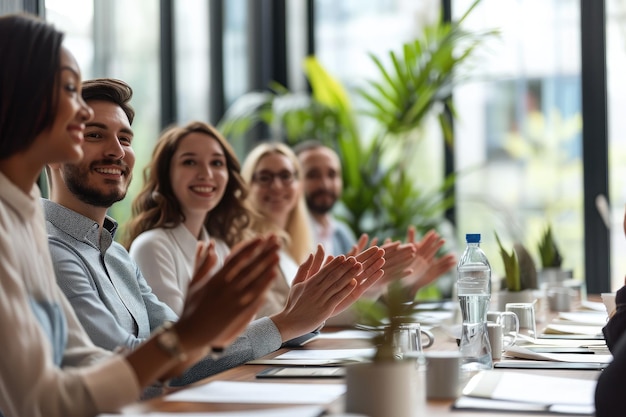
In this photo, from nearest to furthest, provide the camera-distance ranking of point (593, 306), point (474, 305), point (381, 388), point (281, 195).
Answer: point (381, 388) < point (474, 305) < point (593, 306) < point (281, 195)

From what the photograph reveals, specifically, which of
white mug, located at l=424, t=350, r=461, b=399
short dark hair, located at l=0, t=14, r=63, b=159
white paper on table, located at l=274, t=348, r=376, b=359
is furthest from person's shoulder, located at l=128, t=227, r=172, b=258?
white mug, located at l=424, t=350, r=461, b=399

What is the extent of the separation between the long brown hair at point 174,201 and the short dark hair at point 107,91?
0.80 m

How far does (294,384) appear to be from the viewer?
1861mm

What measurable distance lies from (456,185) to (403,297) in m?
4.76

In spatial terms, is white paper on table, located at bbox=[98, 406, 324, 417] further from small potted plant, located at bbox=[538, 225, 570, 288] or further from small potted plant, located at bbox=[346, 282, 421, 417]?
small potted plant, located at bbox=[538, 225, 570, 288]

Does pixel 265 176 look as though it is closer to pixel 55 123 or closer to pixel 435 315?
pixel 435 315

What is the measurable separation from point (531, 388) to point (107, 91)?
135cm

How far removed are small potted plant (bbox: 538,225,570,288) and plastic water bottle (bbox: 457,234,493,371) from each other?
1524 mm

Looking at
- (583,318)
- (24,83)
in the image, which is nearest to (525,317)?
(583,318)

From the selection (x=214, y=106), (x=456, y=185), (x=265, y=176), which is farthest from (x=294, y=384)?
(x=456, y=185)

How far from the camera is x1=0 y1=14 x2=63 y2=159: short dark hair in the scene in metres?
1.57

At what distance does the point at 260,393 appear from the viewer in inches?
69.2

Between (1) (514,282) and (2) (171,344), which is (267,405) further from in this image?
(1) (514,282)

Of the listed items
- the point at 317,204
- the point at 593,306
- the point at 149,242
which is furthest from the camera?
the point at 317,204
